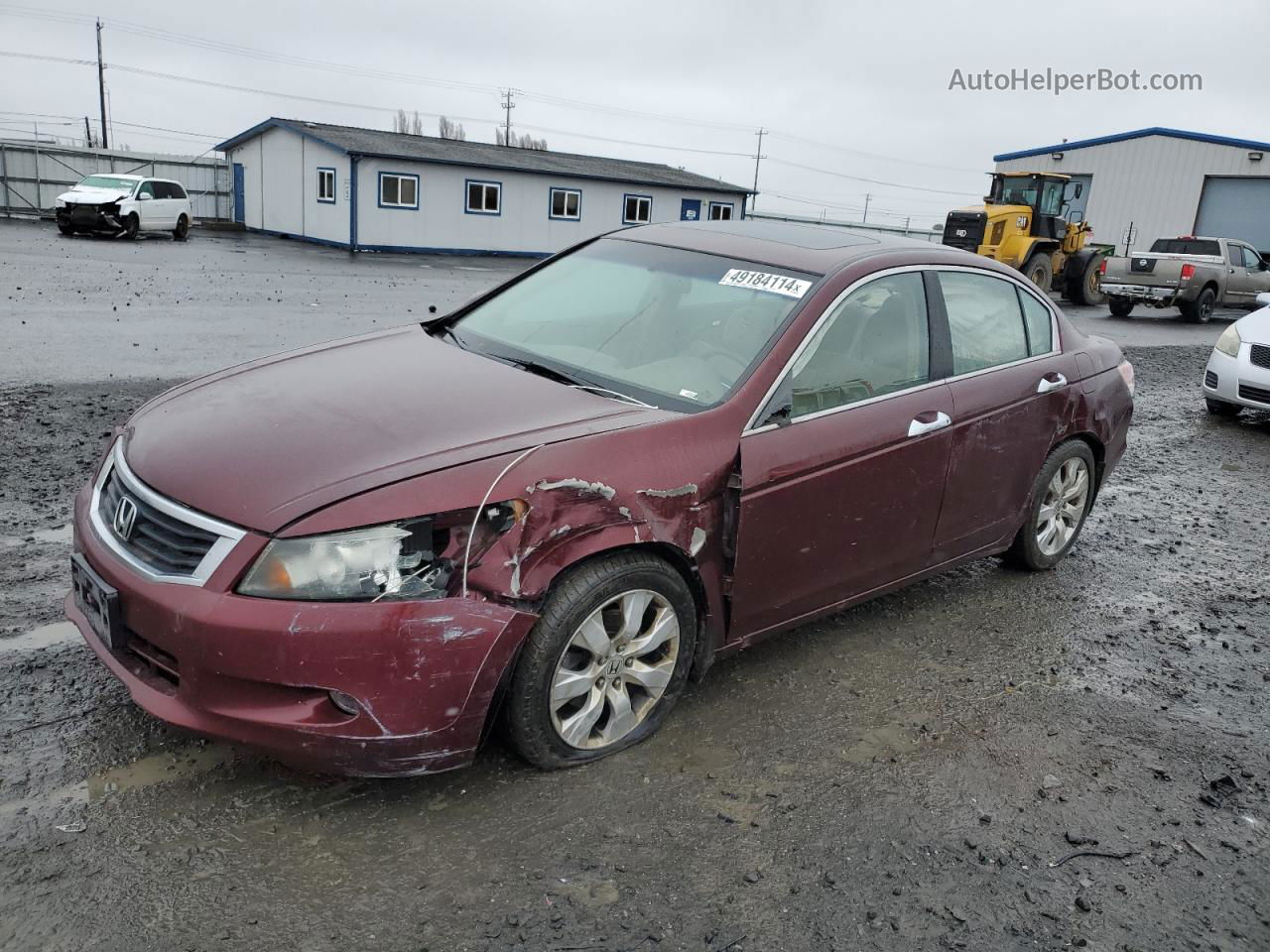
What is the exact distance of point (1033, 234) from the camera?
76.6 feet

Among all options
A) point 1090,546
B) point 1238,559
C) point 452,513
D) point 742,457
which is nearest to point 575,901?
point 452,513

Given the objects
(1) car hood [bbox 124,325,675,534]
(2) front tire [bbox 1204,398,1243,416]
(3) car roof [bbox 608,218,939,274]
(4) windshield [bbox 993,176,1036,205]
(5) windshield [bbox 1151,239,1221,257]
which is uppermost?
(4) windshield [bbox 993,176,1036,205]

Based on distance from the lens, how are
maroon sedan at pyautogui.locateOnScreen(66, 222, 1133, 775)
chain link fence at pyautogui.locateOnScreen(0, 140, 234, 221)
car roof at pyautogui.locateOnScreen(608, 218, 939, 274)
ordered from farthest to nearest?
chain link fence at pyautogui.locateOnScreen(0, 140, 234, 221) → car roof at pyautogui.locateOnScreen(608, 218, 939, 274) → maroon sedan at pyautogui.locateOnScreen(66, 222, 1133, 775)

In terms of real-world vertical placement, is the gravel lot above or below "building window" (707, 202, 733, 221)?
below

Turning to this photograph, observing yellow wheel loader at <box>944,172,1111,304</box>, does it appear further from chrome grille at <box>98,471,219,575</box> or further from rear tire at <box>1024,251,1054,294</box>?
chrome grille at <box>98,471,219,575</box>

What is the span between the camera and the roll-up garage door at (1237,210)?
34.0 m

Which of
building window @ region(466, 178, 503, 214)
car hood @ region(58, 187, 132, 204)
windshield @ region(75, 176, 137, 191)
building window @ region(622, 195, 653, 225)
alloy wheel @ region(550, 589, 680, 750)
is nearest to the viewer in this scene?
alloy wheel @ region(550, 589, 680, 750)

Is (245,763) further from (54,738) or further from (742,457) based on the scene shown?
(742,457)

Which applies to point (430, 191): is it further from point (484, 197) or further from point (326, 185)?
point (326, 185)

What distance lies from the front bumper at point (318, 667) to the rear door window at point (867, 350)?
1480 mm

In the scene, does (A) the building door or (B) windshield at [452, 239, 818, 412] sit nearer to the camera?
(B) windshield at [452, 239, 818, 412]

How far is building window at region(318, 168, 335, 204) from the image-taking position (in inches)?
1212

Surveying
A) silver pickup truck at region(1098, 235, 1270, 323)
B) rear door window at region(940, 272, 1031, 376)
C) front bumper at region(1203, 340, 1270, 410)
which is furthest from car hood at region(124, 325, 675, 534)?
silver pickup truck at region(1098, 235, 1270, 323)

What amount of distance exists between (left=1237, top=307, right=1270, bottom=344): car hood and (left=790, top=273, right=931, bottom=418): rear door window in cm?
699
